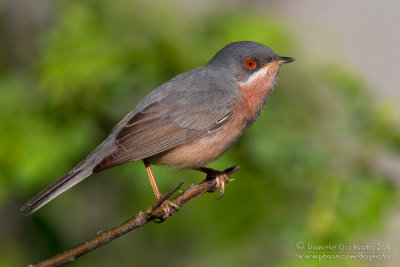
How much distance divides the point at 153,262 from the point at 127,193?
1.19 m

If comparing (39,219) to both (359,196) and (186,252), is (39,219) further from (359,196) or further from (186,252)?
(359,196)

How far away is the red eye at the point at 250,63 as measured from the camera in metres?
4.54

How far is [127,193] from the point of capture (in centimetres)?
536

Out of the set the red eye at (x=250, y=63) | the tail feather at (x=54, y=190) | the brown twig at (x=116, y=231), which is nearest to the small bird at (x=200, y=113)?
the red eye at (x=250, y=63)

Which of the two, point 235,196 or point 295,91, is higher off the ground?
point 295,91

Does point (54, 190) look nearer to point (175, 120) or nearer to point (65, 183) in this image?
point (65, 183)

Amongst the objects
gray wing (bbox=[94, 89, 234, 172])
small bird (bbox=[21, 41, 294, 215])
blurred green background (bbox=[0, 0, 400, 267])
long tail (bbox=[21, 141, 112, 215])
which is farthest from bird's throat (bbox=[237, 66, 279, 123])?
long tail (bbox=[21, 141, 112, 215])

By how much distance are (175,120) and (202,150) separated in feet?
1.15

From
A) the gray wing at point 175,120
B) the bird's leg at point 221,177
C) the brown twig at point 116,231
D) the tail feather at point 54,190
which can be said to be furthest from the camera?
the gray wing at point 175,120

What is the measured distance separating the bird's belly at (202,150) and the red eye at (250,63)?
1.69ft

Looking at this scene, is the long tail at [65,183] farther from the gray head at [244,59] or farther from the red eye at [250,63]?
Result: the red eye at [250,63]

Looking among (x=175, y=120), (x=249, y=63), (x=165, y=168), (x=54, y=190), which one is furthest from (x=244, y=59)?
(x=54, y=190)

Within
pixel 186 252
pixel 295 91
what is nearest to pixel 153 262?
pixel 186 252

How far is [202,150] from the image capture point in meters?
4.27
